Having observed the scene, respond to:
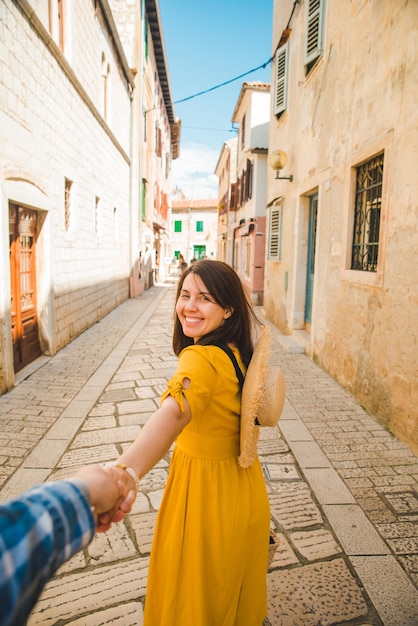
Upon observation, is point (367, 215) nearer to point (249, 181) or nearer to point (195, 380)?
point (195, 380)

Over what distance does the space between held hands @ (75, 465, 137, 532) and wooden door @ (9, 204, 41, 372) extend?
545 centimetres

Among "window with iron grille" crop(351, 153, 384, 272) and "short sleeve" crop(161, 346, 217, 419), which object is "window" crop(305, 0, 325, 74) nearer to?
"window with iron grille" crop(351, 153, 384, 272)

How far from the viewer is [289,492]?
10.3 ft

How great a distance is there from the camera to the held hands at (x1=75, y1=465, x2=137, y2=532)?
2.72 ft

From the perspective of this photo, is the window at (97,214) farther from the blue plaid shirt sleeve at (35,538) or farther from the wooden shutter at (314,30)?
the blue plaid shirt sleeve at (35,538)

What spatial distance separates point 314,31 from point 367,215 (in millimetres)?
3917

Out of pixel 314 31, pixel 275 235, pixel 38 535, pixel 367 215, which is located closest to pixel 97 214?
pixel 275 235

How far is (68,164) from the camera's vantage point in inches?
307

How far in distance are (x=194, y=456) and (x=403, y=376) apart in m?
3.13

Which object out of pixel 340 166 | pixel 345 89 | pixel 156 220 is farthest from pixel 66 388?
pixel 156 220

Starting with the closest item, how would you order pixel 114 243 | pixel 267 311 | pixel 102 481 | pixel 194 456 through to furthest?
pixel 102 481, pixel 194 456, pixel 267 311, pixel 114 243

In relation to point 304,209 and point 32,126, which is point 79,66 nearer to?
point 32,126

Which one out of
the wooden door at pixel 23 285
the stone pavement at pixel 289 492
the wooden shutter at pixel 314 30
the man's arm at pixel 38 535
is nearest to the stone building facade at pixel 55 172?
the wooden door at pixel 23 285

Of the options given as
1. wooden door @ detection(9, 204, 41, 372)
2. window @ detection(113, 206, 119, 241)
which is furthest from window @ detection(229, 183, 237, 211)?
wooden door @ detection(9, 204, 41, 372)
